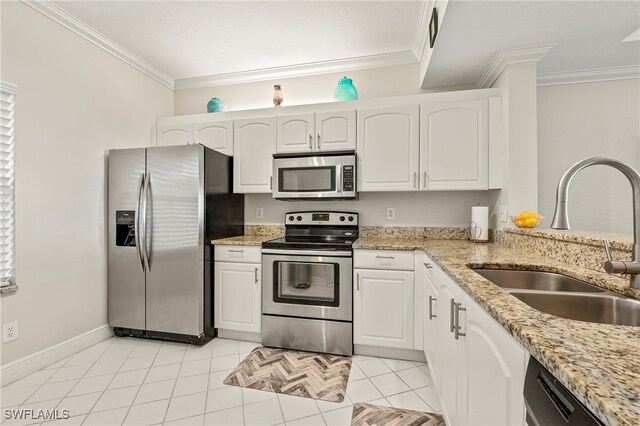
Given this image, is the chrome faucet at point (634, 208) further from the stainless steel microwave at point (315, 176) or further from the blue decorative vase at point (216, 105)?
the blue decorative vase at point (216, 105)

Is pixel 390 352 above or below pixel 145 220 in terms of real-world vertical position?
below

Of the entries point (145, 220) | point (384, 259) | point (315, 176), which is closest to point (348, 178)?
point (315, 176)

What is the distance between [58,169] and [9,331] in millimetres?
1129

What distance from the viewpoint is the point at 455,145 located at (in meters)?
2.54

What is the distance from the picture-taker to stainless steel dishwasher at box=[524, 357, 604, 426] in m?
0.49

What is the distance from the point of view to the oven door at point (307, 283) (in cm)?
239

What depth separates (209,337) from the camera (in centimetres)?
267

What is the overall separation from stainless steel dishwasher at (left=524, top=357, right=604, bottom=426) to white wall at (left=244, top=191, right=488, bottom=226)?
91.5 inches

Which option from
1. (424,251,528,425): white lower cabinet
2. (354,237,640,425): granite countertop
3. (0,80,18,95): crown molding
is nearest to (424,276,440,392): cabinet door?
(424,251,528,425): white lower cabinet

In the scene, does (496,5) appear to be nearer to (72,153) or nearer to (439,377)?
(439,377)

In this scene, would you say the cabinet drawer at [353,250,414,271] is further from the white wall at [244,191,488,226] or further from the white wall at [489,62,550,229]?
the white wall at [489,62,550,229]

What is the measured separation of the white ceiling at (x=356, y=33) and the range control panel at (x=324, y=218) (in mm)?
1411

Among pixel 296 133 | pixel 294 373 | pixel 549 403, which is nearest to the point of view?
pixel 549 403

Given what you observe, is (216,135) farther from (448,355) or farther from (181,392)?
(448,355)
